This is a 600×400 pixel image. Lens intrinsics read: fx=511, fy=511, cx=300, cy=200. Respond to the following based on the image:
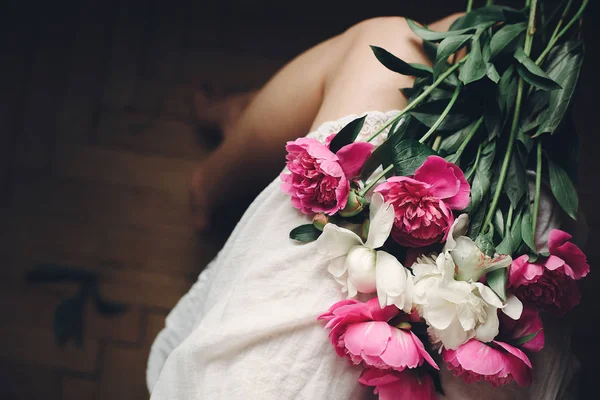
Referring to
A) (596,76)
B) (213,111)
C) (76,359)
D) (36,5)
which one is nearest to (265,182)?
(213,111)

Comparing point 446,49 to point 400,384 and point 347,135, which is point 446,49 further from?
point 400,384

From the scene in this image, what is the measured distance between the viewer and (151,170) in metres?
1.11

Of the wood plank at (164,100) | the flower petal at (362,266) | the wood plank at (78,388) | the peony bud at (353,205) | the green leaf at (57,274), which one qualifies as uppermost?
the peony bud at (353,205)

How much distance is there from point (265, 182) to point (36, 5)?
69 centimetres

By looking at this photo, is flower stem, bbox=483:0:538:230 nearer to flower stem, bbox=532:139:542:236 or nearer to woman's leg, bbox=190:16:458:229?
flower stem, bbox=532:139:542:236

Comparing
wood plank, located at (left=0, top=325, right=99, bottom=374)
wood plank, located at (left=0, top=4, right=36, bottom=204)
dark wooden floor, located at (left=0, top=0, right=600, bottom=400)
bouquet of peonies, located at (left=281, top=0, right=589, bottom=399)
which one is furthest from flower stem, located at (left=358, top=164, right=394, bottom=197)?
wood plank, located at (left=0, top=4, right=36, bottom=204)

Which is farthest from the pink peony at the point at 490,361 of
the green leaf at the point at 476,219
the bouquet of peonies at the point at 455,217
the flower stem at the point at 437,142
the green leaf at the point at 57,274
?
the green leaf at the point at 57,274

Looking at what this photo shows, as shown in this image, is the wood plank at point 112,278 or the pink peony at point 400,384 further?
the wood plank at point 112,278

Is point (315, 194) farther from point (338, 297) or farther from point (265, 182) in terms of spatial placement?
point (265, 182)

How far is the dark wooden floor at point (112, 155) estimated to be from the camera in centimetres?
104

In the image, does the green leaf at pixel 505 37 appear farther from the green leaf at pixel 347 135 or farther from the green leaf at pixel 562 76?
the green leaf at pixel 347 135

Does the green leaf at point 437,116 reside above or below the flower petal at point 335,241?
above

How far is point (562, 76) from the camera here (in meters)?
0.58

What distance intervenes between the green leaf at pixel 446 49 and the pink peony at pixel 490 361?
28cm
